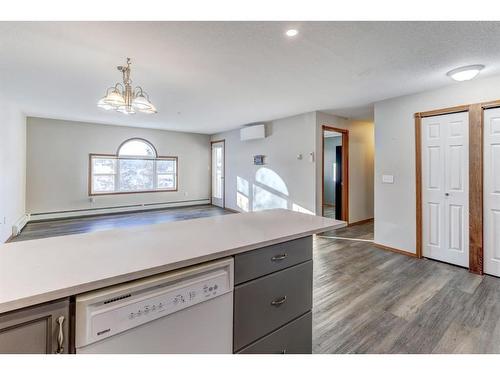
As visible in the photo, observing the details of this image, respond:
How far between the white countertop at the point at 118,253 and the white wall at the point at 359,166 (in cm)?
404

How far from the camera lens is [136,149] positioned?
21.9 ft

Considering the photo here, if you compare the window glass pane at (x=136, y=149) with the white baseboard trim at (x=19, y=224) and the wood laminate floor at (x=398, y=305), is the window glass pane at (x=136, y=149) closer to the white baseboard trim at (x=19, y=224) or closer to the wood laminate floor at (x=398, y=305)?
the white baseboard trim at (x=19, y=224)

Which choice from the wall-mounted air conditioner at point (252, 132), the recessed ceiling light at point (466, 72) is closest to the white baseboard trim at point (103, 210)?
the wall-mounted air conditioner at point (252, 132)

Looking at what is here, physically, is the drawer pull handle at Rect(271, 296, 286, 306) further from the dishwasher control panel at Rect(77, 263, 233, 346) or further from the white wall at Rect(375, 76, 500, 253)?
the white wall at Rect(375, 76, 500, 253)

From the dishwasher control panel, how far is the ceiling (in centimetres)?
186

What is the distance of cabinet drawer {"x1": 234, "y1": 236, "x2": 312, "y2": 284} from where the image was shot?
1144mm

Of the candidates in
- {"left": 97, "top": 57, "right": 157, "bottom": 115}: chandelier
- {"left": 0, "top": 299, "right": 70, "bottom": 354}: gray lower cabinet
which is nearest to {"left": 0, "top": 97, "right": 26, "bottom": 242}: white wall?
{"left": 97, "top": 57, "right": 157, "bottom": 115}: chandelier

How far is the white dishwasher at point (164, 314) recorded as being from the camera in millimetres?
776

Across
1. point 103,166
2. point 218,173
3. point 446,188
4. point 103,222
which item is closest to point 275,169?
point 218,173

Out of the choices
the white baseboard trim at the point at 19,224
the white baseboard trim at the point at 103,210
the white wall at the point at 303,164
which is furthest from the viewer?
the white baseboard trim at the point at 103,210

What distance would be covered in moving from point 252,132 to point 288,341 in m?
5.09

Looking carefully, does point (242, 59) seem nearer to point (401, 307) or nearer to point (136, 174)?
point (401, 307)

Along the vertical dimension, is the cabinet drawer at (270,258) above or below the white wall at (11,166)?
below
